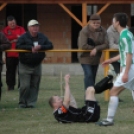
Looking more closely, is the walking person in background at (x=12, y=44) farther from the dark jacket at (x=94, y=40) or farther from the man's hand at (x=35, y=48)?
the man's hand at (x=35, y=48)

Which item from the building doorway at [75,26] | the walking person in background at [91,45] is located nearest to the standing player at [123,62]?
the walking person in background at [91,45]

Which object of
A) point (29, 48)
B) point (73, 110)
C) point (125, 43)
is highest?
point (125, 43)

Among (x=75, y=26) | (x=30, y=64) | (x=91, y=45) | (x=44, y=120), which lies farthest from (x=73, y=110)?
(x=75, y=26)

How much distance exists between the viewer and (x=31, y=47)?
46.3 ft

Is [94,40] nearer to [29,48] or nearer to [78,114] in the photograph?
[29,48]

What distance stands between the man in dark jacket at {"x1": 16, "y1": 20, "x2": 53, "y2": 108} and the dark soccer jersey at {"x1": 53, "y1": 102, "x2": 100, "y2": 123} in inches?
110

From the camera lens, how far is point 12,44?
58.3ft

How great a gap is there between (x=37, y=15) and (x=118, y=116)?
17.1 meters

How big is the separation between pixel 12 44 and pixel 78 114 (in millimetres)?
6634

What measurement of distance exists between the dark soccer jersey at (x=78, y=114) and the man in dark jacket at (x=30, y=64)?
278cm

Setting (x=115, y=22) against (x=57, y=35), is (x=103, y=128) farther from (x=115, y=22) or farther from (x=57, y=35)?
(x=57, y=35)

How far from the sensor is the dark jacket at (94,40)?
1441 cm

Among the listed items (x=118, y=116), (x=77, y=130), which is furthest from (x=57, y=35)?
(x=77, y=130)

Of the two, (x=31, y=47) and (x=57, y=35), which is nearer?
(x=31, y=47)
